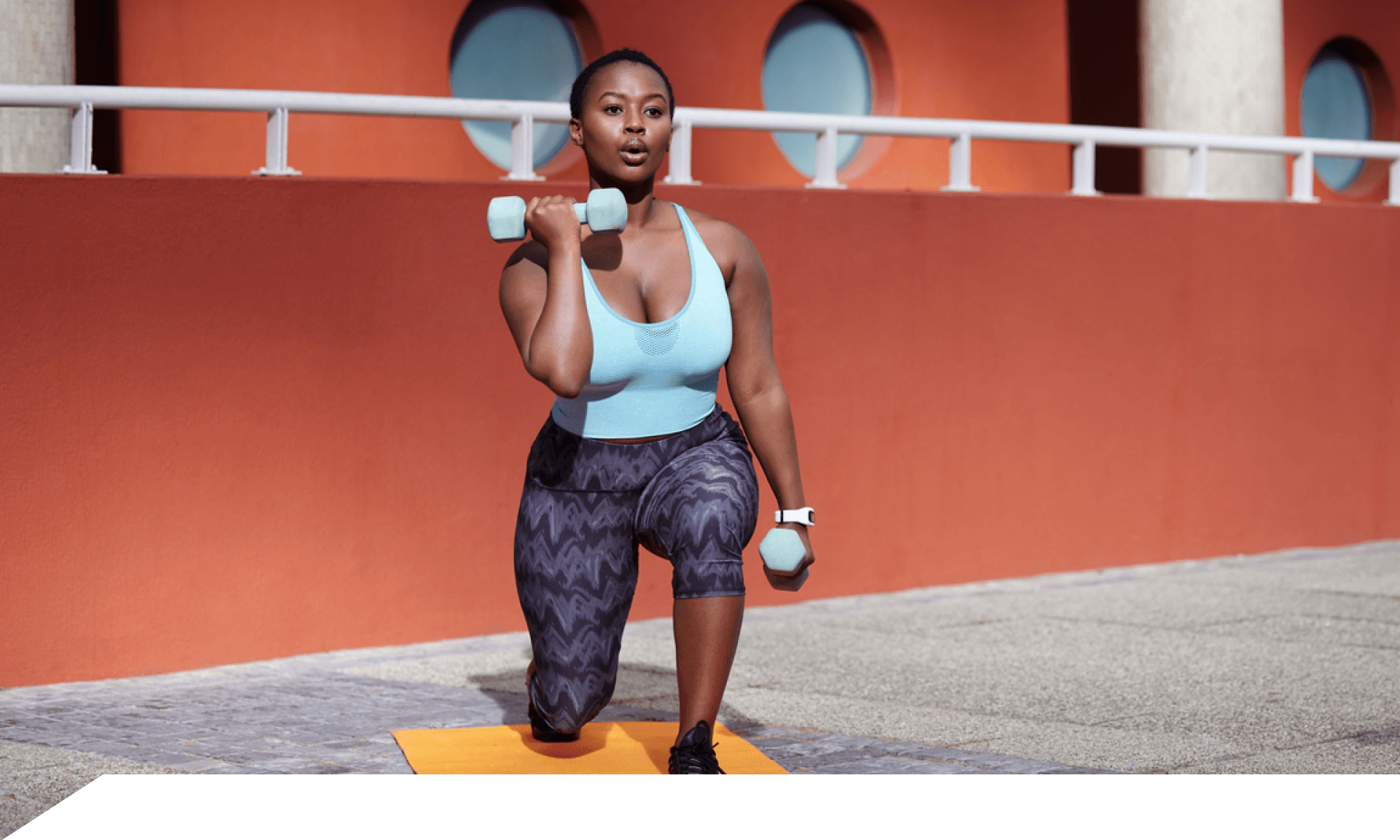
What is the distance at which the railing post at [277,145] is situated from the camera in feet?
21.8

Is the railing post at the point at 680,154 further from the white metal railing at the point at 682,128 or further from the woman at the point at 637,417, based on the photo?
the woman at the point at 637,417

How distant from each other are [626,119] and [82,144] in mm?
2762

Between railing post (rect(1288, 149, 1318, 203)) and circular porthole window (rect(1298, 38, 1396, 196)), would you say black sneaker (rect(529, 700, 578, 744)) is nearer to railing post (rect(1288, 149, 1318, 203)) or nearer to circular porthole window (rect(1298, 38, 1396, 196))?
railing post (rect(1288, 149, 1318, 203))

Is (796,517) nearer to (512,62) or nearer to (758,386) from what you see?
(758,386)

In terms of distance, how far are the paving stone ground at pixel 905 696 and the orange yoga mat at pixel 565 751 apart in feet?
0.32

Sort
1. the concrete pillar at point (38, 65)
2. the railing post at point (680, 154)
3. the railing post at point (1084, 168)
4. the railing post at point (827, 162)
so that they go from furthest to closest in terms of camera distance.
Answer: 1. the railing post at point (1084, 168)
2. the railing post at point (827, 162)
3. the railing post at point (680, 154)
4. the concrete pillar at point (38, 65)

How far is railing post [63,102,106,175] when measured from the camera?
20.5ft

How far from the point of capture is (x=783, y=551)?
4.33 metres

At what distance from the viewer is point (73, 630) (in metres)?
6.27

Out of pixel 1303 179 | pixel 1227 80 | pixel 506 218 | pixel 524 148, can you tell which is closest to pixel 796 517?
pixel 506 218

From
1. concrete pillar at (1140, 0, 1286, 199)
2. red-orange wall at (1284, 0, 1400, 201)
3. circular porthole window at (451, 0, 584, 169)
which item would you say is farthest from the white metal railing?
red-orange wall at (1284, 0, 1400, 201)

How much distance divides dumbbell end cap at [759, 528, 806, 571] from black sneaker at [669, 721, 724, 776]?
421 millimetres
